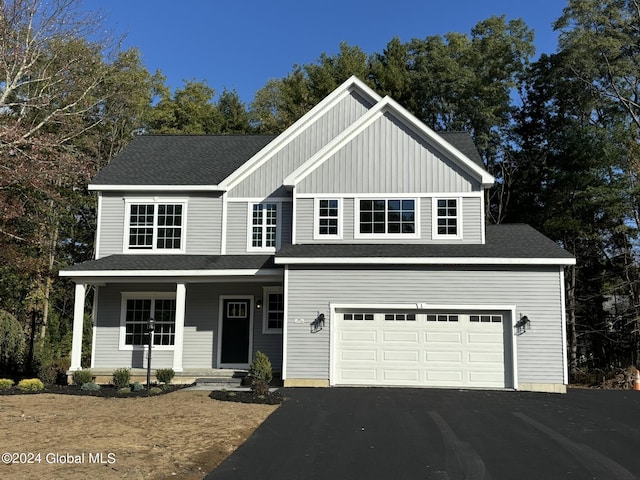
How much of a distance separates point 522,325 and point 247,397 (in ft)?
24.8

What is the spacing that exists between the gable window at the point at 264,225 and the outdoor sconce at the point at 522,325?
7.73m

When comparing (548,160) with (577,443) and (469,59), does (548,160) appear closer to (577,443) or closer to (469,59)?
(469,59)

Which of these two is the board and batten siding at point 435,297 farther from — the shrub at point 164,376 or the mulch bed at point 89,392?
the mulch bed at point 89,392

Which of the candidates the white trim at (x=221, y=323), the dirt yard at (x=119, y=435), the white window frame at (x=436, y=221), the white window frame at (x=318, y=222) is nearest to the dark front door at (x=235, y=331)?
the white trim at (x=221, y=323)

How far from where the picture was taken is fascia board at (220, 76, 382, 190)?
61.3 ft

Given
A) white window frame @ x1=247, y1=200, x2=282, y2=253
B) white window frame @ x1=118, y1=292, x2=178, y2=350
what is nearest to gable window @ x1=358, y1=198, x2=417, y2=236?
white window frame @ x1=247, y1=200, x2=282, y2=253

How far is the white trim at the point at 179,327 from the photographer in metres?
16.4

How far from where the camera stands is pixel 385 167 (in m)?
17.5

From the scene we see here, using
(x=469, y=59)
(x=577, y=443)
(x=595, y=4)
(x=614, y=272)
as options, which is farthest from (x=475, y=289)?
(x=469, y=59)

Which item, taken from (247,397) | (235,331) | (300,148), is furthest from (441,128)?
(247,397)

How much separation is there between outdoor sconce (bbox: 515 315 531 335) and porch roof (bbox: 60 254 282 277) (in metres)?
6.75

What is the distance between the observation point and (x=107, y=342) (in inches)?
707

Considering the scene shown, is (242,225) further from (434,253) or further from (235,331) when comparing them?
(434,253)

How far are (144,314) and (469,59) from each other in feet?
81.4
